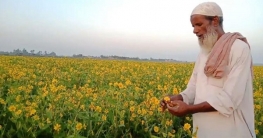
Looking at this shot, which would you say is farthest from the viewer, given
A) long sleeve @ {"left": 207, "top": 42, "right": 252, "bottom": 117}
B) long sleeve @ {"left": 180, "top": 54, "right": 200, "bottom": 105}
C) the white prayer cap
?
long sleeve @ {"left": 180, "top": 54, "right": 200, "bottom": 105}

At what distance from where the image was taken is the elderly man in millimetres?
2193

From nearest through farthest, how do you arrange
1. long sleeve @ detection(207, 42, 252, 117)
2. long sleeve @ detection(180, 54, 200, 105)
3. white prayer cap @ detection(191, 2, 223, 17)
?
long sleeve @ detection(207, 42, 252, 117), white prayer cap @ detection(191, 2, 223, 17), long sleeve @ detection(180, 54, 200, 105)

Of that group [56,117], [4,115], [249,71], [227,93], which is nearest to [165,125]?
[227,93]

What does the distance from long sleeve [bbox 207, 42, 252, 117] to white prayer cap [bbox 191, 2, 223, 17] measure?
0.89 feet

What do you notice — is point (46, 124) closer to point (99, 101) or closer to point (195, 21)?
point (99, 101)

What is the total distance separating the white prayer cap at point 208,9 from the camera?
229 cm

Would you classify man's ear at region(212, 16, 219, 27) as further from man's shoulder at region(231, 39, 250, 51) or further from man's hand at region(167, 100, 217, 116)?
man's hand at region(167, 100, 217, 116)

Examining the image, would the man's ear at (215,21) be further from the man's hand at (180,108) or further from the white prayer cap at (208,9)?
the man's hand at (180,108)

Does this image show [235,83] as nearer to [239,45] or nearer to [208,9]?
[239,45]

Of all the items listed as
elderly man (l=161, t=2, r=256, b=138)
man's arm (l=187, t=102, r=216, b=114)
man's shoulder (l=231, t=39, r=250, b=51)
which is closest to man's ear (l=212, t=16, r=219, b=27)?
elderly man (l=161, t=2, r=256, b=138)

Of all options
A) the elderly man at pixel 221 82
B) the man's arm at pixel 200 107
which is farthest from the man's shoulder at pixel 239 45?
the man's arm at pixel 200 107

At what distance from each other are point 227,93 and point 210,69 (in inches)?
8.4

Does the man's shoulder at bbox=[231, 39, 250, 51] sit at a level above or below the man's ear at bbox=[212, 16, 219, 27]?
below

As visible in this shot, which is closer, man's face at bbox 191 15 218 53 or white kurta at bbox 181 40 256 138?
white kurta at bbox 181 40 256 138
